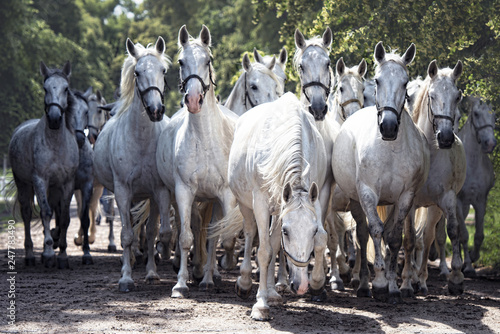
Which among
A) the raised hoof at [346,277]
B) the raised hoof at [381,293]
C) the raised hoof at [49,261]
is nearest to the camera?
the raised hoof at [381,293]

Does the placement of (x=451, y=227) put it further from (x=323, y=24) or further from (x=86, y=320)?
(x=323, y=24)

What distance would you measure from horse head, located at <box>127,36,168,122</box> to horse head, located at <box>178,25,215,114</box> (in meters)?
0.37

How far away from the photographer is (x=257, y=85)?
9867mm

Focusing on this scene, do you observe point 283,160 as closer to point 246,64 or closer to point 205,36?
point 205,36

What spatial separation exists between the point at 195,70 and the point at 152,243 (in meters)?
2.53

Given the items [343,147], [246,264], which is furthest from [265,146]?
[343,147]

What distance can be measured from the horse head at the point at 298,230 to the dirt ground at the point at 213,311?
1.85ft

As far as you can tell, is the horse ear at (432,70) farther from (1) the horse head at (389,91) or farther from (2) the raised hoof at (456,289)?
(2) the raised hoof at (456,289)

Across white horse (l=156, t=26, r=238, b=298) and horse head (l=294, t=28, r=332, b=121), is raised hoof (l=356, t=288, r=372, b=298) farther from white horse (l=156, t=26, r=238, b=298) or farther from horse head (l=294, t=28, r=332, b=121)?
horse head (l=294, t=28, r=332, b=121)

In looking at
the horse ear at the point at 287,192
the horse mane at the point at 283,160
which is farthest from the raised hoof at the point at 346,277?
the horse ear at the point at 287,192

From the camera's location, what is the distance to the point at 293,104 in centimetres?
708

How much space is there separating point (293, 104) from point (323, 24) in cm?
643

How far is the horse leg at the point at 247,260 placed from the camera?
696 centimetres

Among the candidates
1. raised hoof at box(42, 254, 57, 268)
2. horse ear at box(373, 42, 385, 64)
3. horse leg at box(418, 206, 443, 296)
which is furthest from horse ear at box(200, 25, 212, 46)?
raised hoof at box(42, 254, 57, 268)
